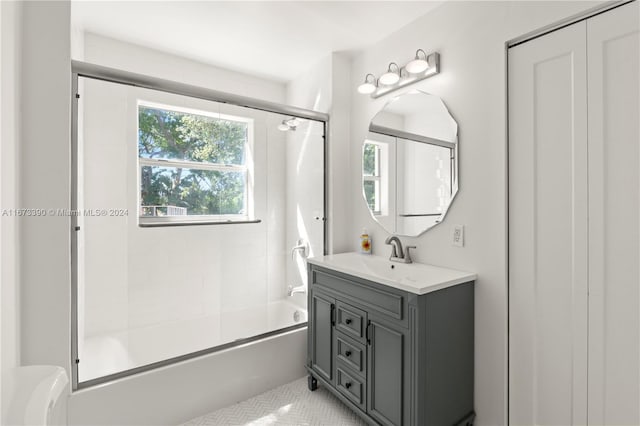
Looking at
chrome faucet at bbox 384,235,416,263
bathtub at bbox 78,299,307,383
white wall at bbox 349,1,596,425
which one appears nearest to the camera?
white wall at bbox 349,1,596,425

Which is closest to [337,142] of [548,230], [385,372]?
[548,230]

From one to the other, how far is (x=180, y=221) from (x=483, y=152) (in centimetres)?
190

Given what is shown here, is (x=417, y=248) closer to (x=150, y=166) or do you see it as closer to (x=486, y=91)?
(x=486, y=91)

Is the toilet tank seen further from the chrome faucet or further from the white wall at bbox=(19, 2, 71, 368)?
the chrome faucet

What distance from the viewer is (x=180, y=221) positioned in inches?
82.1

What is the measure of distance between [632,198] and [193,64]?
3.03 metres

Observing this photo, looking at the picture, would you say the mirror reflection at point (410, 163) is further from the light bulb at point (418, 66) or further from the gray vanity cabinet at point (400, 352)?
the gray vanity cabinet at point (400, 352)

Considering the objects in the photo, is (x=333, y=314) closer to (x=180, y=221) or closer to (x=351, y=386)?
(x=351, y=386)

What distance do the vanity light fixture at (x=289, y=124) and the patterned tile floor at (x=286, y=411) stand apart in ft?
6.30

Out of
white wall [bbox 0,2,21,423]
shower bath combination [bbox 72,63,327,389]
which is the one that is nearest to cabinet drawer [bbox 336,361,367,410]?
shower bath combination [bbox 72,63,327,389]

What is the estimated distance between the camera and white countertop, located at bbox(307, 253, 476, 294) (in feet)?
5.02

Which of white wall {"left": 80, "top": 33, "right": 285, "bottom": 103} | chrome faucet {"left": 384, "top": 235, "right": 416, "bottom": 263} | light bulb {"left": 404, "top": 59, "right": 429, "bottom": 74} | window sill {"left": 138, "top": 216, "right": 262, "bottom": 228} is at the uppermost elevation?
white wall {"left": 80, "top": 33, "right": 285, "bottom": 103}

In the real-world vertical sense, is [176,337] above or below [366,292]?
below

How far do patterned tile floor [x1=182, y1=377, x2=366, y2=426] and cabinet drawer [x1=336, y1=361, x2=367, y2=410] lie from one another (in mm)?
174
